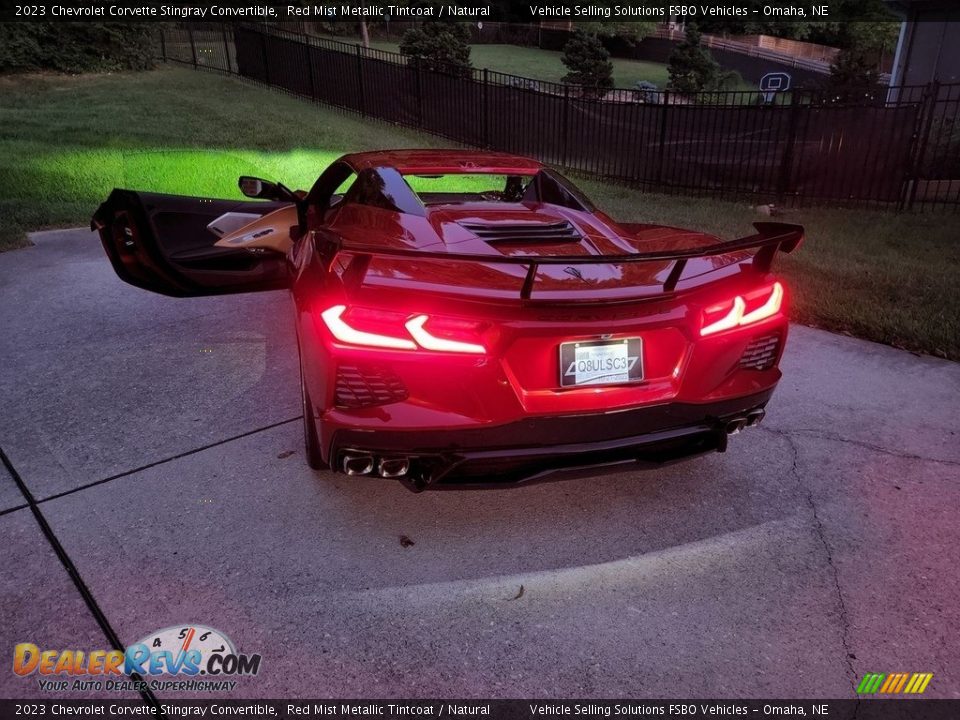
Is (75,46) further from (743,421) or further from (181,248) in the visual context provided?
(743,421)

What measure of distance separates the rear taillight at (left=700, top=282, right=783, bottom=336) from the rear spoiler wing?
0.39 ft

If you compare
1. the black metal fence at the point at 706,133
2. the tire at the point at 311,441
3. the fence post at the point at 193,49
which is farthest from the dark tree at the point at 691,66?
the tire at the point at 311,441

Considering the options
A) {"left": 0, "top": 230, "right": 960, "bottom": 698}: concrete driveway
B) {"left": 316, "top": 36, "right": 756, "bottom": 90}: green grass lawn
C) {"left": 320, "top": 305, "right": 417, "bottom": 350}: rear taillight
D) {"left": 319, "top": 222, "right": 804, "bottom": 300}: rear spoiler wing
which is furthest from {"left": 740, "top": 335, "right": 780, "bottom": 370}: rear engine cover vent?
{"left": 316, "top": 36, "right": 756, "bottom": 90}: green grass lawn

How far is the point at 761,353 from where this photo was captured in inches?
107

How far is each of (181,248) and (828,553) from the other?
4.35 metres

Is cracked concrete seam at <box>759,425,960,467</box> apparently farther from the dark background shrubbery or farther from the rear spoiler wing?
the dark background shrubbery

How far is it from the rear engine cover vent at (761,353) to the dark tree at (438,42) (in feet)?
68.4

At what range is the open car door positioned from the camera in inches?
173

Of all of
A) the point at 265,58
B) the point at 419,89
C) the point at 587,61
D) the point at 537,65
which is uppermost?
the point at 265,58

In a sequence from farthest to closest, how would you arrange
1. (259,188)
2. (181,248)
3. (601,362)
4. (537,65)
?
(537,65) → (181,248) → (259,188) → (601,362)

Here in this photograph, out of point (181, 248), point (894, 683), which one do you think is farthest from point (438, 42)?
point (894, 683)

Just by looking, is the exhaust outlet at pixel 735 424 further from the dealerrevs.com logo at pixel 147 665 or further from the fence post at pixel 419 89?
the fence post at pixel 419 89

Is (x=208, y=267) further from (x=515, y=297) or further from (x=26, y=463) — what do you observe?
(x=515, y=297)

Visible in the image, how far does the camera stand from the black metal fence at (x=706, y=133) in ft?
33.5
